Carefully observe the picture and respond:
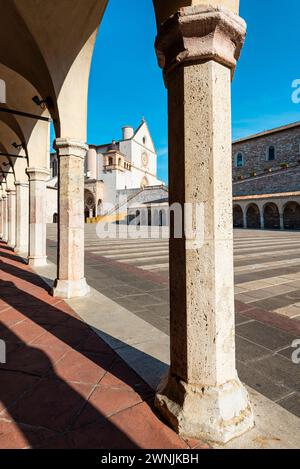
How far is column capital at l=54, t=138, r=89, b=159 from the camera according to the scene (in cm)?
426

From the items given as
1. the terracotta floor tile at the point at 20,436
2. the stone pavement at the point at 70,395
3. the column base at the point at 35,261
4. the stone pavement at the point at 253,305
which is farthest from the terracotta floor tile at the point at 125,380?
the column base at the point at 35,261

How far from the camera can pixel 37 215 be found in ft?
Result: 23.7

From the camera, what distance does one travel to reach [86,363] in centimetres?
228

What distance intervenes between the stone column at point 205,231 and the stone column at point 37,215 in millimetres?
6316

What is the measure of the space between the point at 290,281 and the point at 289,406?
13.5 feet

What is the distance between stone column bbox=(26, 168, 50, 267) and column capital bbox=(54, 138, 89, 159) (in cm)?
314

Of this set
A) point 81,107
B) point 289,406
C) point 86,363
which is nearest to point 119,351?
point 86,363

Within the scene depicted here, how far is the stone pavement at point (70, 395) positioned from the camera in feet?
4.85

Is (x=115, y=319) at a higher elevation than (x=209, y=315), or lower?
lower

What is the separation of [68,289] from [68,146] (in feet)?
7.71

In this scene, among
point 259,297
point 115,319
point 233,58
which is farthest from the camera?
→ point 259,297

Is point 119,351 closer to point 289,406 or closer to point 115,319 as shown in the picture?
point 115,319

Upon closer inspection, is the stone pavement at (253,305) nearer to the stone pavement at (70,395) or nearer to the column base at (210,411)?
the column base at (210,411)

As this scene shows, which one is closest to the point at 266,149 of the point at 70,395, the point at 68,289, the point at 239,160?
the point at 239,160
